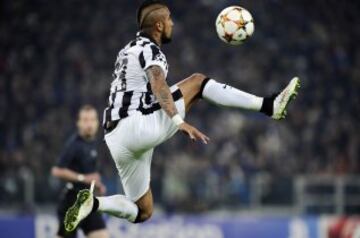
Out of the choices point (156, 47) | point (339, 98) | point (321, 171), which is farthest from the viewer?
point (339, 98)

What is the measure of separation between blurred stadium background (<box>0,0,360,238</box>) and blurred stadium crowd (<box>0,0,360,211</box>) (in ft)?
0.08

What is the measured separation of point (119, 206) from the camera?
786 centimetres

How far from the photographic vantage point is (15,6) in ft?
72.0

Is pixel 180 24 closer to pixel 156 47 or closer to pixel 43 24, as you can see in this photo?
pixel 43 24

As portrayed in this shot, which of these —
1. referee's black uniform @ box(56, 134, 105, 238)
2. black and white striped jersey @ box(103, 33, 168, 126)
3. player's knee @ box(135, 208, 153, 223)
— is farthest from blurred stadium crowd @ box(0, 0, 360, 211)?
black and white striped jersey @ box(103, 33, 168, 126)

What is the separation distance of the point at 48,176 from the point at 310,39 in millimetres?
8309

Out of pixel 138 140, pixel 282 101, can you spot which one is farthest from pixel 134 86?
pixel 282 101

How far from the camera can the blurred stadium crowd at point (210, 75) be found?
17297mm

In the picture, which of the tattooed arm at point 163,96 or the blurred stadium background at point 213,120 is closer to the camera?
the tattooed arm at point 163,96

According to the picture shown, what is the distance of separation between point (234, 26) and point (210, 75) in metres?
12.6

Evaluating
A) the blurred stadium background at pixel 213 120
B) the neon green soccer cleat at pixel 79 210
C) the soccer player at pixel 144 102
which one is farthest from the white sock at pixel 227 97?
the blurred stadium background at pixel 213 120

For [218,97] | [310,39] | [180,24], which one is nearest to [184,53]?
[180,24]

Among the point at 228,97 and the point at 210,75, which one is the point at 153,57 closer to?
the point at 228,97

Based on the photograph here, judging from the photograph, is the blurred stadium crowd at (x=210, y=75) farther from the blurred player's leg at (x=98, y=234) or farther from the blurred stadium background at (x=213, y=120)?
the blurred player's leg at (x=98, y=234)
